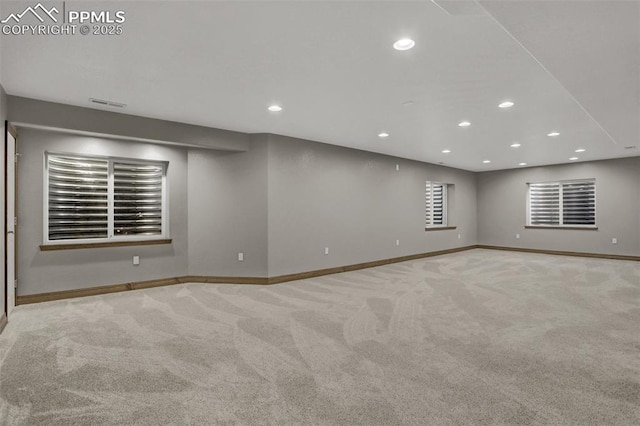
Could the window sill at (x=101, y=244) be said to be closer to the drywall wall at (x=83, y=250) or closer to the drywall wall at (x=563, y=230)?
the drywall wall at (x=83, y=250)

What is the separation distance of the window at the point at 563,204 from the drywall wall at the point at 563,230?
265mm

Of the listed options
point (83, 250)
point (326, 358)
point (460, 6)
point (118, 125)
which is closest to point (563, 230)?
point (326, 358)

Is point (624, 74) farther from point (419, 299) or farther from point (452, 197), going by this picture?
point (452, 197)

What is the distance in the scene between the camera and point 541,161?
8.53m

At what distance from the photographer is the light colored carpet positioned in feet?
6.63

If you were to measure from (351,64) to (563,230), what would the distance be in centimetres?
872

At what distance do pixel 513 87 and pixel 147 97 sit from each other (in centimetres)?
390

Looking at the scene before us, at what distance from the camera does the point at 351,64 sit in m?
2.96

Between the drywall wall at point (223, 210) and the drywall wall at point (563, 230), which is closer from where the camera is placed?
the drywall wall at point (223, 210)

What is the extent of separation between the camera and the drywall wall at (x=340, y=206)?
5719 mm

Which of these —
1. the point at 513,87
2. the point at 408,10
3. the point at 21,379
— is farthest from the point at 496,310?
the point at 21,379

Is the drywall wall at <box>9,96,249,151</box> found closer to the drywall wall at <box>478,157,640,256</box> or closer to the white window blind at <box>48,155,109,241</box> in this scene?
the white window blind at <box>48,155,109,241</box>

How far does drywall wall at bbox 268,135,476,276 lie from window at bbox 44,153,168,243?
6.08ft

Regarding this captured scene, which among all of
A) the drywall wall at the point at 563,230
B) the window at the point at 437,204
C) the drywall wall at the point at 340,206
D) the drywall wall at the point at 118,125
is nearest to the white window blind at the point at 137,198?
the drywall wall at the point at 118,125
